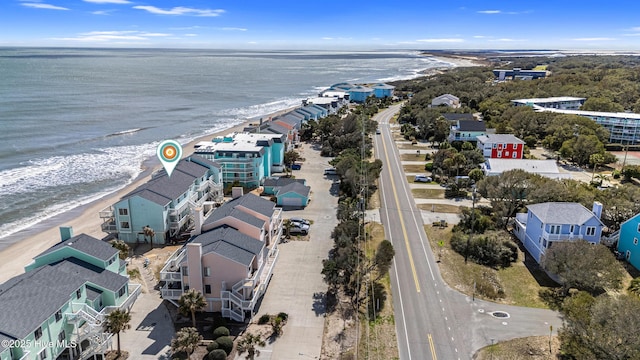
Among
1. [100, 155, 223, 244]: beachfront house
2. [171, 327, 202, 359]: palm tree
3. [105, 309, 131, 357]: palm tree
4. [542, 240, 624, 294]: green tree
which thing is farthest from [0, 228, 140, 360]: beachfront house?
[542, 240, 624, 294]: green tree

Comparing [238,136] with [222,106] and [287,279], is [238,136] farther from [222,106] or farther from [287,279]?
[222,106]

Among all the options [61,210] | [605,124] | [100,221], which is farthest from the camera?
[605,124]

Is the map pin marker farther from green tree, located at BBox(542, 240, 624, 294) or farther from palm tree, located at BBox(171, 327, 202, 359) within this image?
green tree, located at BBox(542, 240, 624, 294)

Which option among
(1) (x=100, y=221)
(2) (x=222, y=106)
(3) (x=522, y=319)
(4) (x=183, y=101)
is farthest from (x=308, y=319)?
(4) (x=183, y=101)

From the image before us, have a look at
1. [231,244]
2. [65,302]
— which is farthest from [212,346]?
[65,302]

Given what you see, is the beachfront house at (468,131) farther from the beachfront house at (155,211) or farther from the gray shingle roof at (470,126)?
the beachfront house at (155,211)
